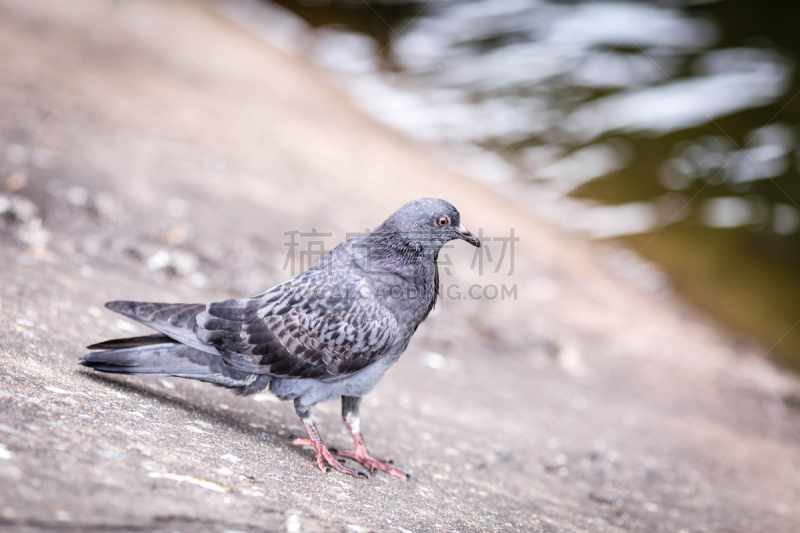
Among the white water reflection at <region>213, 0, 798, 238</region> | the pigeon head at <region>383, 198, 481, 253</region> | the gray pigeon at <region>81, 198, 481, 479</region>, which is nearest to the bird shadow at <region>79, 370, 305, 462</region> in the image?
the gray pigeon at <region>81, 198, 481, 479</region>

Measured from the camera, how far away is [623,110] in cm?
1692

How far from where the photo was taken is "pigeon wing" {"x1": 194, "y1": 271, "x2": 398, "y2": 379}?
12.1 feet

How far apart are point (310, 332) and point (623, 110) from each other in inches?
617

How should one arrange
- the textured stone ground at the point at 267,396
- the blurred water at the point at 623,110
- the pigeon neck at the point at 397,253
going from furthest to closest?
the blurred water at the point at 623,110
the pigeon neck at the point at 397,253
the textured stone ground at the point at 267,396

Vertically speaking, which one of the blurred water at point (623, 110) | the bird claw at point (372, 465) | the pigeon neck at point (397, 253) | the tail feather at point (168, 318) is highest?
the blurred water at point (623, 110)

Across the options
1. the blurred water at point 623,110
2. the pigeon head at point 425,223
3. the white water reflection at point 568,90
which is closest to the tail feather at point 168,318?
the pigeon head at point 425,223

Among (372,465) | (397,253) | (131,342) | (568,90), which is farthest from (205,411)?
(568,90)

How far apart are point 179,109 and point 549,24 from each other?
16.6m

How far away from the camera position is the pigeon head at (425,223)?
12.9 feet

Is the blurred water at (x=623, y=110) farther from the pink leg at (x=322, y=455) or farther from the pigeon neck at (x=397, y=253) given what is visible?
the pink leg at (x=322, y=455)

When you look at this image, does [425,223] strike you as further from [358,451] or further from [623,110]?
[623,110]

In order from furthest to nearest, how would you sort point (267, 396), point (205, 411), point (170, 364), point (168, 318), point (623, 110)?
point (623, 110)
point (267, 396)
point (205, 411)
point (168, 318)
point (170, 364)

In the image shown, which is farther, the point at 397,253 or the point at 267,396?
the point at 267,396

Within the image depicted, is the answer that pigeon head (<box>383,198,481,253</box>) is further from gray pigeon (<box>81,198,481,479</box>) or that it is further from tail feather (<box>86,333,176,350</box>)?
tail feather (<box>86,333,176,350</box>)
